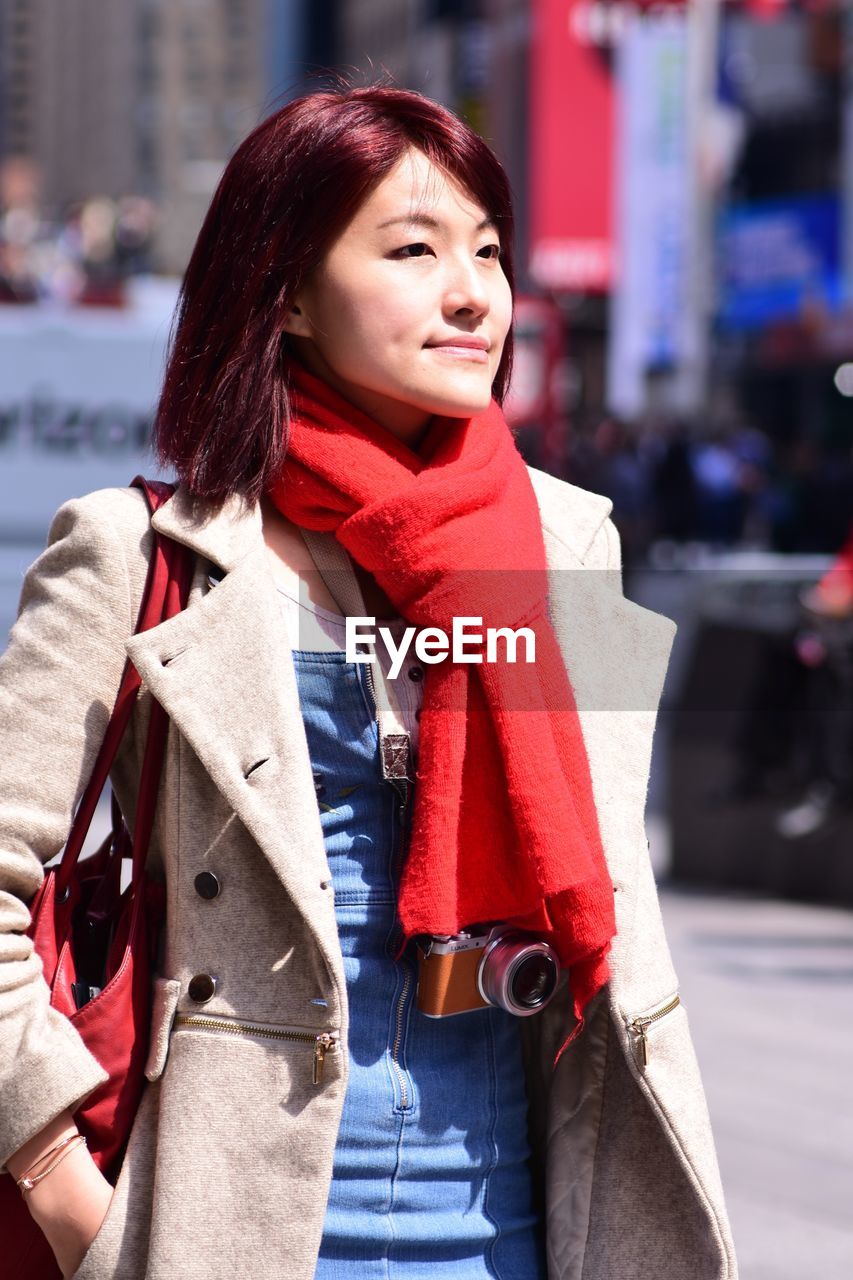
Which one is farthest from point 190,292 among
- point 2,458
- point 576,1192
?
point 2,458

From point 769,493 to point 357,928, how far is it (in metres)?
25.0

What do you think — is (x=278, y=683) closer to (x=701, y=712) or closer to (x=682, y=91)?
(x=701, y=712)

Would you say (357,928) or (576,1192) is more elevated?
(357,928)

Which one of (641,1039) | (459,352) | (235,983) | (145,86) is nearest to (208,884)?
(235,983)

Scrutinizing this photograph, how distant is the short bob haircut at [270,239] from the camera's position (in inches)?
79.3

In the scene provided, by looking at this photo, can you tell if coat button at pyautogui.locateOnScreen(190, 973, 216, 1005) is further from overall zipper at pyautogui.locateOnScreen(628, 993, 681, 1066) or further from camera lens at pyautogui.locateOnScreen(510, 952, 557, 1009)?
overall zipper at pyautogui.locateOnScreen(628, 993, 681, 1066)

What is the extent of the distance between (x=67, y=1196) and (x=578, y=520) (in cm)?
87

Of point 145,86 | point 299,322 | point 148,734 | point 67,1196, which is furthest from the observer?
point 145,86

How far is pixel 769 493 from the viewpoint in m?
26.4

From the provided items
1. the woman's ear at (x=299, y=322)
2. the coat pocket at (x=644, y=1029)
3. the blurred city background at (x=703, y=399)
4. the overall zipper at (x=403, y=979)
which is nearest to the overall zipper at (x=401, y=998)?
the overall zipper at (x=403, y=979)

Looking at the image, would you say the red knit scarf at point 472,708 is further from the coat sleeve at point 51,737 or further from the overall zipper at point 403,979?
the coat sleeve at point 51,737

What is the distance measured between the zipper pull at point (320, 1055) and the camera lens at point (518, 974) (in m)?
0.17

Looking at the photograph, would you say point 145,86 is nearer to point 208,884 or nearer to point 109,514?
point 109,514

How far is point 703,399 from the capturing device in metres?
31.1
